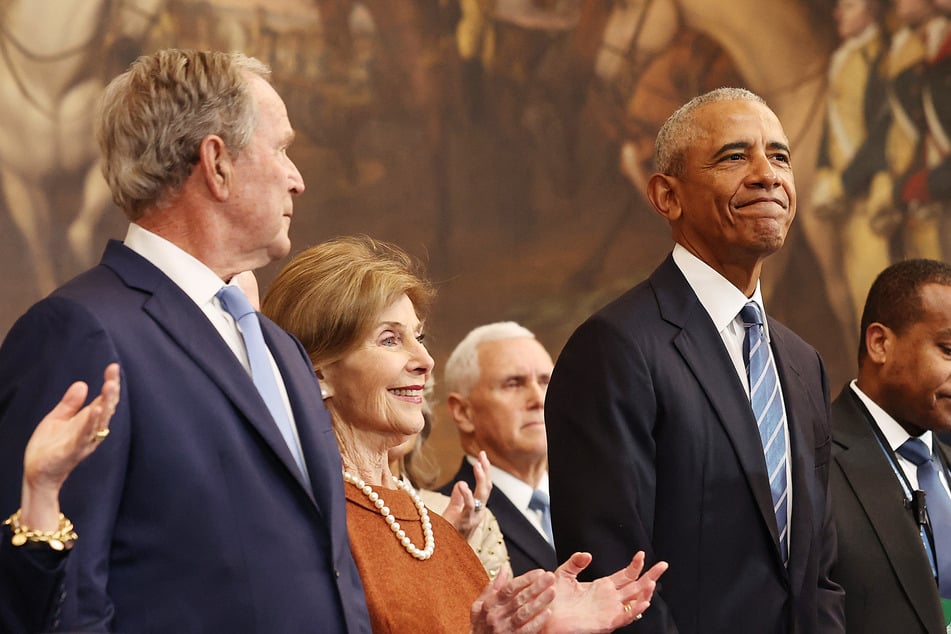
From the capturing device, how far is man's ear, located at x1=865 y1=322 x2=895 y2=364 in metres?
4.90

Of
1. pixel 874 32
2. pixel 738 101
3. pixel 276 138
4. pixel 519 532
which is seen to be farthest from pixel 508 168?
pixel 276 138

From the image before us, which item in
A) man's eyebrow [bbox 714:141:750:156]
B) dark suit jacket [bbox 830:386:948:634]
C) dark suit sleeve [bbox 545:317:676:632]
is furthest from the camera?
dark suit jacket [bbox 830:386:948:634]

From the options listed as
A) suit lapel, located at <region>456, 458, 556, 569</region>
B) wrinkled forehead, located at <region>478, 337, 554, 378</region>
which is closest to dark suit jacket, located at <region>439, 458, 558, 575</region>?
suit lapel, located at <region>456, 458, 556, 569</region>

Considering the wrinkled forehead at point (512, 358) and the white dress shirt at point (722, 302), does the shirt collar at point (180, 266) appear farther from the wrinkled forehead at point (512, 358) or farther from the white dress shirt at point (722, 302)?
the wrinkled forehead at point (512, 358)

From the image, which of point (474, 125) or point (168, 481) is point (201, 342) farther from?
point (474, 125)

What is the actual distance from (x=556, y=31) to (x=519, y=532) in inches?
213

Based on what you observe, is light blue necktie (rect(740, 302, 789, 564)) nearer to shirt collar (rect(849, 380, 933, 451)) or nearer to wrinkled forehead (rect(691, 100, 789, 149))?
wrinkled forehead (rect(691, 100, 789, 149))

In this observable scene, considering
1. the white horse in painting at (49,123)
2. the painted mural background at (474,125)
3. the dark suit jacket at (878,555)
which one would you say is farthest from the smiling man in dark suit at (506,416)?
the white horse in painting at (49,123)

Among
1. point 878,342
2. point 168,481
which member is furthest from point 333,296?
point 878,342

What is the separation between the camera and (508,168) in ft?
31.1

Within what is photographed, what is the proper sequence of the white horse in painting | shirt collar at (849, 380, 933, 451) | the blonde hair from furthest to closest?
1. the white horse in painting
2. shirt collar at (849, 380, 933, 451)
3. the blonde hair

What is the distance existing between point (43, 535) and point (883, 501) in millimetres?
3079

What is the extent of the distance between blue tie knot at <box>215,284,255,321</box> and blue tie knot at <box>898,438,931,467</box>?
9.47ft

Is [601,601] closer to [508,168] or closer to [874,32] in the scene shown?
[508,168]
